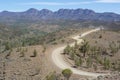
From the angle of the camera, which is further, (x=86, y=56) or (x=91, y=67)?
(x=86, y=56)

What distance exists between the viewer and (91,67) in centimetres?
3944

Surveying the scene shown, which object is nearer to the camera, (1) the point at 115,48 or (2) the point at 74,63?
(2) the point at 74,63

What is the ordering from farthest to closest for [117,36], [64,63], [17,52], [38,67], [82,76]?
[117,36], [17,52], [64,63], [38,67], [82,76]

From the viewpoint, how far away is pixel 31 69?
3778 centimetres

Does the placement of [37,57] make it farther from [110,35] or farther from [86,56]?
[110,35]

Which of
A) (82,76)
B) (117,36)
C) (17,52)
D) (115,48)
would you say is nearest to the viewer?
(82,76)

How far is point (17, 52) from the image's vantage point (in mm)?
46812

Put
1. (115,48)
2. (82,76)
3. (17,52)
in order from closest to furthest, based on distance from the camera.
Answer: (82,76)
(17,52)
(115,48)

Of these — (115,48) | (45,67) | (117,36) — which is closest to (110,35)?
(117,36)

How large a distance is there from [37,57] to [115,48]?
20243 millimetres

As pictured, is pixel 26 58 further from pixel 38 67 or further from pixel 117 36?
pixel 117 36

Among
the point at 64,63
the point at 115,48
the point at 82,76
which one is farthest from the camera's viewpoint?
the point at 115,48

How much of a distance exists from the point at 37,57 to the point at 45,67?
195 inches

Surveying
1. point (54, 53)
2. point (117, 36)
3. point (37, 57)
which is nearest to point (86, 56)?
point (54, 53)
